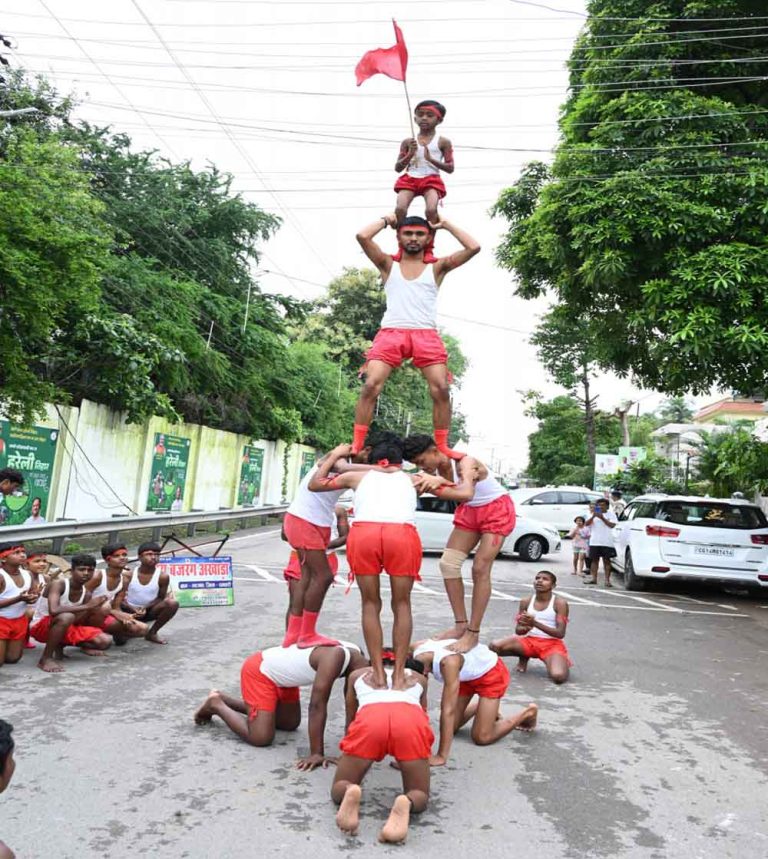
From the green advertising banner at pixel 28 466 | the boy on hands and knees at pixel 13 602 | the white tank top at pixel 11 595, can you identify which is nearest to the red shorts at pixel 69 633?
the boy on hands and knees at pixel 13 602

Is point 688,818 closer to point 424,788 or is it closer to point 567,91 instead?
point 424,788

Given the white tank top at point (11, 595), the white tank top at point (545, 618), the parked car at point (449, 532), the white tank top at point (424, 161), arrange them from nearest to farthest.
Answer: the white tank top at point (424, 161) → the white tank top at point (11, 595) → the white tank top at point (545, 618) → the parked car at point (449, 532)

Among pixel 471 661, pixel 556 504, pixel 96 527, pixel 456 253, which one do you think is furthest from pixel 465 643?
pixel 556 504

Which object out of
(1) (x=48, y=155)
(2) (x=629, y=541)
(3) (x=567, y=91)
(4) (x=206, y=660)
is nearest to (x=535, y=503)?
(2) (x=629, y=541)

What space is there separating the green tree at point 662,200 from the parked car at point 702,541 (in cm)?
196

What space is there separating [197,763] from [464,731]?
191 centimetres

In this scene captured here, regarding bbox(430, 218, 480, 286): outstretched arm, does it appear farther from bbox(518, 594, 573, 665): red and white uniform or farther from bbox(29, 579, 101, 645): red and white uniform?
bbox(29, 579, 101, 645): red and white uniform

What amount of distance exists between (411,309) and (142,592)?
4096 millimetres

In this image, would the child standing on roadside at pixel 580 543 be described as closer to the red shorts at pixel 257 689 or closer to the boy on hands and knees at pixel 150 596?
the boy on hands and knees at pixel 150 596

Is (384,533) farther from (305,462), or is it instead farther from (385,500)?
(305,462)

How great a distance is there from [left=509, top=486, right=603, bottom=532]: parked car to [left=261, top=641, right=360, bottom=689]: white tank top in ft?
68.1

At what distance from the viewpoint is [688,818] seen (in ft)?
13.6

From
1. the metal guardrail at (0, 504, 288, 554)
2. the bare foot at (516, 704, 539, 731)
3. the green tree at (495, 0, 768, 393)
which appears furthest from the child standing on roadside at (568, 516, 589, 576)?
the bare foot at (516, 704, 539, 731)

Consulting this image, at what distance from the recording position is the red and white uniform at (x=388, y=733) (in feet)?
13.3
